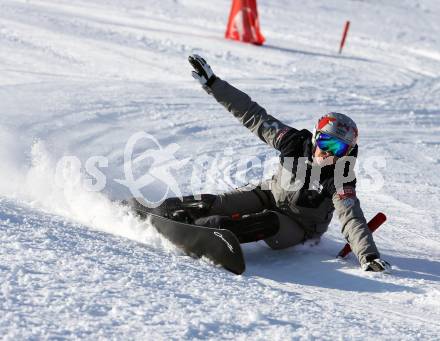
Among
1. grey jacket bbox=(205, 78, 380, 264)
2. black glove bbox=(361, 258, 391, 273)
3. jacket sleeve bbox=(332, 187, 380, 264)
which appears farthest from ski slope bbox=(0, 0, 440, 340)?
grey jacket bbox=(205, 78, 380, 264)

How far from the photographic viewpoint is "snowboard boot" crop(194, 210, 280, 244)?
15.7 feet

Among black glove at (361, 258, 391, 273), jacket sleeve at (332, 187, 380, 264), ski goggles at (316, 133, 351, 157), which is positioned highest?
ski goggles at (316, 133, 351, 157)

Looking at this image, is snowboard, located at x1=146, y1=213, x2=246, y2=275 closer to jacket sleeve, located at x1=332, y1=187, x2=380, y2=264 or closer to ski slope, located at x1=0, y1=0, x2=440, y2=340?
ski slope, located at x1=0, y1=0, x2=440, y2=340

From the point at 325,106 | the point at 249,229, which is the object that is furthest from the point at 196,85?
the point at 249,229

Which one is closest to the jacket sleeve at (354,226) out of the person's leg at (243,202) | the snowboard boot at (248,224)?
the snowboard boot at (248,224)

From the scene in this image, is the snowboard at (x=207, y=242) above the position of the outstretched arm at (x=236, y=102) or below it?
below

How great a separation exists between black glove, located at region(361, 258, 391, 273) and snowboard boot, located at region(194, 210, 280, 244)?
75 cm

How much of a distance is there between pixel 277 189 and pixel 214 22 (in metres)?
12.5

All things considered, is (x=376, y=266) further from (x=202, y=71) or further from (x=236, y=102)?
(x=202, y=71)

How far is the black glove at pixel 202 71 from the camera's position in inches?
213

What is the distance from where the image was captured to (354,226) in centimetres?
471

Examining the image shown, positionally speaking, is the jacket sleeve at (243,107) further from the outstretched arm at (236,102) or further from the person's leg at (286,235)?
the person's leg at (286,235)

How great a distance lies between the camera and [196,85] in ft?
36.0

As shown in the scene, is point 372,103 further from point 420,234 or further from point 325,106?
point 420,234
